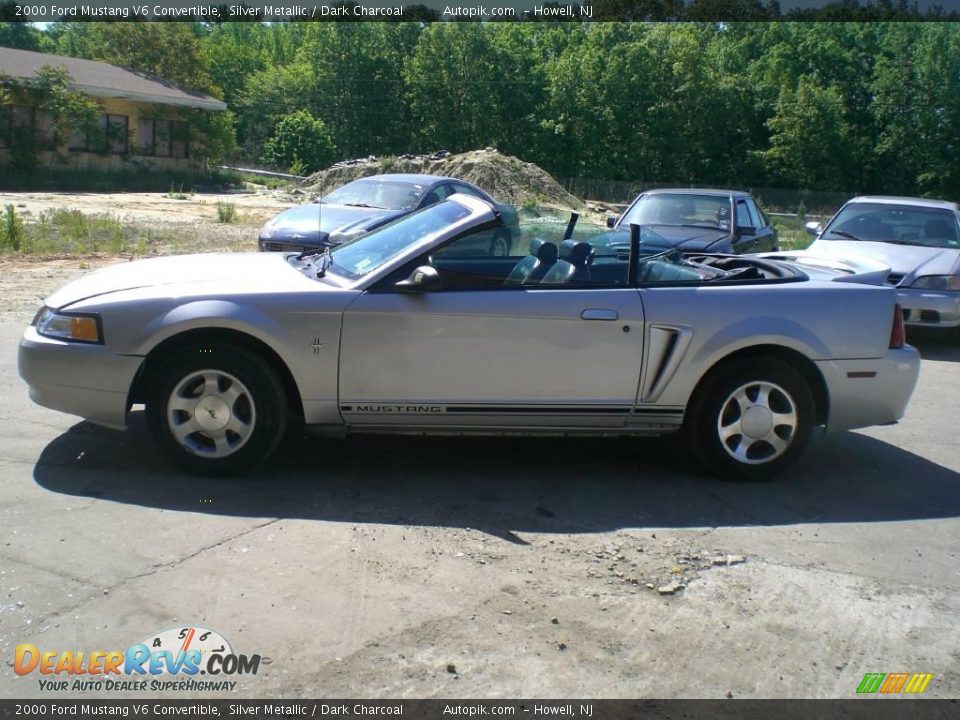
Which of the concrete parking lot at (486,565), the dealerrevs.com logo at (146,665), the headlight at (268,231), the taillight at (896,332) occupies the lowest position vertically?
the dealerrevs.com logo at (146,665)

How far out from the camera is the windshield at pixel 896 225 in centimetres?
1187

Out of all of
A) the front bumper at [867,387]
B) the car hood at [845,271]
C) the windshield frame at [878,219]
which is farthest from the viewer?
the windshield frame at [878,219]

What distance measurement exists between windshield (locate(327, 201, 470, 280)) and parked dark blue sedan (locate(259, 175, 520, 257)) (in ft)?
15.9

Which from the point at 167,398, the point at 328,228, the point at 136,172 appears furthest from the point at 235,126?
the point at 167,398

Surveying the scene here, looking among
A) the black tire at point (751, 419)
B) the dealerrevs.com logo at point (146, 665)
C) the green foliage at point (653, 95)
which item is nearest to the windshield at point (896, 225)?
the black tire at point (751, 419)

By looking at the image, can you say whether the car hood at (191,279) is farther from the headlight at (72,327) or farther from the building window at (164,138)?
the building window at (164,138)

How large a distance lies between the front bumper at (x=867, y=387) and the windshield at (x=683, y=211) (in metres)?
6.70

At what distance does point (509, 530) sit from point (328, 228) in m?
8.07

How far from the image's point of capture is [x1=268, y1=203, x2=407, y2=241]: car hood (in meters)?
12.1

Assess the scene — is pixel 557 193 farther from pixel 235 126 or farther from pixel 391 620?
pixel 391 620

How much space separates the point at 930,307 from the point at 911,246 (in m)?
1.32

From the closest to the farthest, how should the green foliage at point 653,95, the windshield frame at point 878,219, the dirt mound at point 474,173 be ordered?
the windshield frame at point 878,219 < the dirt mound at point 474,173 < the green foliage at point 653,95

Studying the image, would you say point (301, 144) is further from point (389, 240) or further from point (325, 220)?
point (389, 240)

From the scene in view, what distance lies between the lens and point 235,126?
46031 mm
